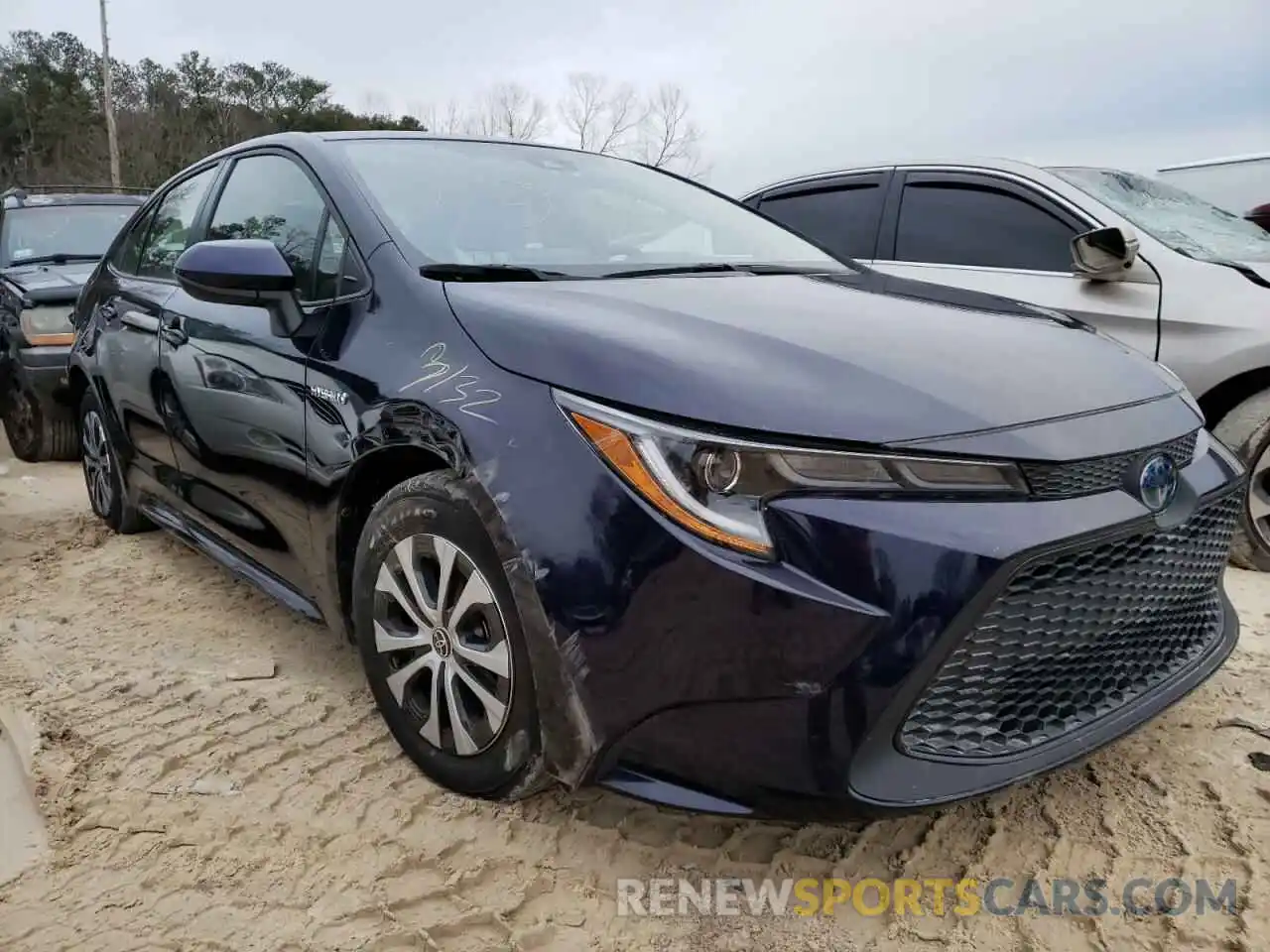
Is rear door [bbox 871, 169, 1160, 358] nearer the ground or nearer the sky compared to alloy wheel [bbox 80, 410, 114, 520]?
nearer the sky

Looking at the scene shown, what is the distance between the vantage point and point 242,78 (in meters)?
38.6

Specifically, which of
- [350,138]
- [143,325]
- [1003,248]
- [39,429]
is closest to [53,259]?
[39,429]

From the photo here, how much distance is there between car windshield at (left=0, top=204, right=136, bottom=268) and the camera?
6.25 meters

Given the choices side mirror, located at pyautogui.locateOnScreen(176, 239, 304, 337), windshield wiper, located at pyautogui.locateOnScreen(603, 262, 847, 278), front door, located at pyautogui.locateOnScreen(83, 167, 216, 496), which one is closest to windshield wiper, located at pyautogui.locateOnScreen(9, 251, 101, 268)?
front door, located at pyautogui.locateOnScreen(83, 167, 216, 496)

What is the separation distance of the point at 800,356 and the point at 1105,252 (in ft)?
7.51

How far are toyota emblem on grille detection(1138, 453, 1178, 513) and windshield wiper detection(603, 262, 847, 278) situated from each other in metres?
1.12

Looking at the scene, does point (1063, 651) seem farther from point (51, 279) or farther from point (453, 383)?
point (51, 279)

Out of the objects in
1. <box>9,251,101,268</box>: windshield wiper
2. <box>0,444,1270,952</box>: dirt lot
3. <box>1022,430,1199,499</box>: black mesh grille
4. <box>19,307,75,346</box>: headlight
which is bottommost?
<box>0,444,1270,952</box>: dirt lot

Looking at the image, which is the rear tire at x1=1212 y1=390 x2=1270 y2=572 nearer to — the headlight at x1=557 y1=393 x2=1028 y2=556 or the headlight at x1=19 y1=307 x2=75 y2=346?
the headlight at x1=557 y1=393 x2=1028 y2=556

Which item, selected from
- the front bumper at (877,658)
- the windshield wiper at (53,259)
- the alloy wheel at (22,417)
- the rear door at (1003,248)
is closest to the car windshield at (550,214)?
the front bumper at (877,658)

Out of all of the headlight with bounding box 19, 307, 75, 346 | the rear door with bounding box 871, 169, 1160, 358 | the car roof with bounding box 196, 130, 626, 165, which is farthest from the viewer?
the headlight with bounding box 19, 307, 75, 346

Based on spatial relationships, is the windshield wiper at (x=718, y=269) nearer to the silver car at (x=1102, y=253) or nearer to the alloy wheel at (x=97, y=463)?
the silver car at (x=1102, y=253)

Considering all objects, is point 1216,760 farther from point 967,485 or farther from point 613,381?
point 613,381

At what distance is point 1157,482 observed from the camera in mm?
1727
